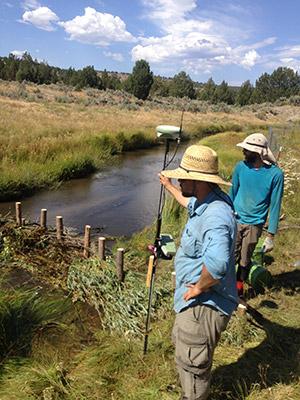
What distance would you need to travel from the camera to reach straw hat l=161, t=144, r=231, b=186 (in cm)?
266

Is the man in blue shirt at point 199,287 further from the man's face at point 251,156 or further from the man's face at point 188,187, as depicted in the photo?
the man's face at point 251,156

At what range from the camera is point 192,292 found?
8.68ft

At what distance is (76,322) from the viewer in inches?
207

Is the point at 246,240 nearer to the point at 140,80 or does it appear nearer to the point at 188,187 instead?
the point at 188,187

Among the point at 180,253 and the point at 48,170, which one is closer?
the point at 180,253

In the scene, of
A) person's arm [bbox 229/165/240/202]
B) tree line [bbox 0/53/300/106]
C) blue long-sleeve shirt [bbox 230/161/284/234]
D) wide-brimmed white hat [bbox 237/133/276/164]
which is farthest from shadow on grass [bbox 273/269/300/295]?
tree line [bbox 0/53/300/106]

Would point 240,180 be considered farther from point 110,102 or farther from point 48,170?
point 110,102

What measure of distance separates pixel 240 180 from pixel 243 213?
384 mm

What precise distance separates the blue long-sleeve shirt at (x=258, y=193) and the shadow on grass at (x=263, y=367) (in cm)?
114

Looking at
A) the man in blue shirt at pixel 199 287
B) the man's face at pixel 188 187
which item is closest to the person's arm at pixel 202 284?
the man in blue shirt at pixel 199 287

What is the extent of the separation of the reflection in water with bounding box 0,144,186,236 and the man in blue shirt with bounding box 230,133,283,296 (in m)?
5.63

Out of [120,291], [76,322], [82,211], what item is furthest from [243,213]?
[82,211]

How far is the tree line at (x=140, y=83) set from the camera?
5816cm

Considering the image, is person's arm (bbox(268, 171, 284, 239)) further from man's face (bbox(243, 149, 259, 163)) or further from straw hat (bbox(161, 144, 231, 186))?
straw hat (bbox(161, 144, 231, 186))
